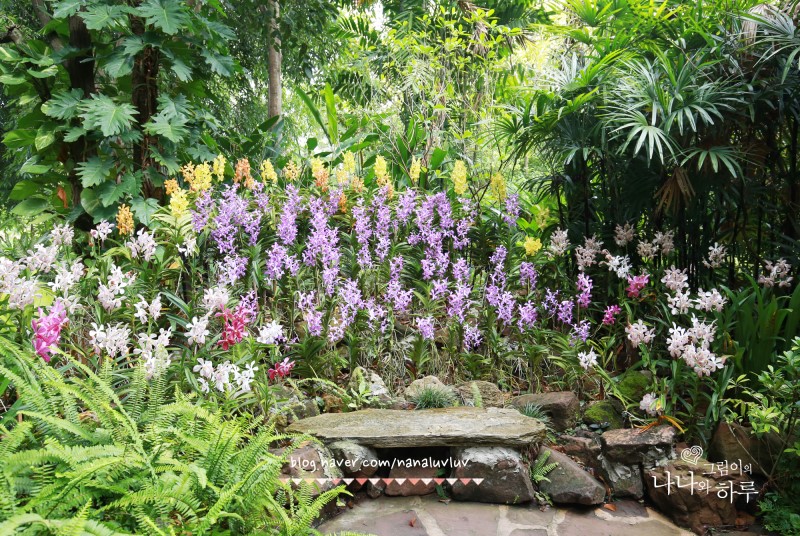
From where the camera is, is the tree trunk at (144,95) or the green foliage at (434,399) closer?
the green foliage at (434,399)

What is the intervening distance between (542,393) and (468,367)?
479 millimetres

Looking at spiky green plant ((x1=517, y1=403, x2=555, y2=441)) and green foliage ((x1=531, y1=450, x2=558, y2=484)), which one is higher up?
spiky green plant ((x1=517, y1=403, x2=555, y2=441))

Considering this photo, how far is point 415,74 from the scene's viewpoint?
18.2 feet

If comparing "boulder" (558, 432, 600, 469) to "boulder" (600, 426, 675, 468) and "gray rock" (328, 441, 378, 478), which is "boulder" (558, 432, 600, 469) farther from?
"gray rock" (328, 441, 378, 478)

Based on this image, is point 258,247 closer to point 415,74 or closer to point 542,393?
point 542,393

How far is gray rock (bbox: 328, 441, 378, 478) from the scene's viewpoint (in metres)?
2.70

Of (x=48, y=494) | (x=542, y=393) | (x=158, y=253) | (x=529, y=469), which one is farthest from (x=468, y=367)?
(x=48, y=494)

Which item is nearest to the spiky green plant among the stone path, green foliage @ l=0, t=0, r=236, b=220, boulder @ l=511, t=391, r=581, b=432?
boulder @ l=511, t=391, r=581, b=432

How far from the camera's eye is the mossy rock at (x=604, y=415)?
3.20 meters

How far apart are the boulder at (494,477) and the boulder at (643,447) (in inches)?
20.0

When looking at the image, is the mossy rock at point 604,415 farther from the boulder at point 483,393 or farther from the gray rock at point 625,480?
the boulder at point 483,393

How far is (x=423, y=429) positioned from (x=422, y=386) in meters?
0.55

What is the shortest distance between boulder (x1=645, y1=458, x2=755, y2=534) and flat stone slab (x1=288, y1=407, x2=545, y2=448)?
2.10ft

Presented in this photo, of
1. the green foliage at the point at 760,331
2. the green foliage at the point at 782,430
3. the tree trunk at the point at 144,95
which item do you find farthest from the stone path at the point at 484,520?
the tree trunk at the point at 144,95
